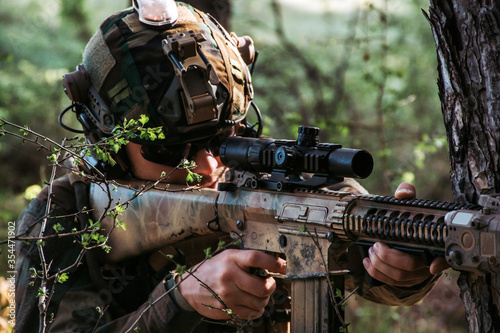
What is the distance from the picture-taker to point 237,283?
282 cm

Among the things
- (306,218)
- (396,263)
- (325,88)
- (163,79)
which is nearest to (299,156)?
(306,218)

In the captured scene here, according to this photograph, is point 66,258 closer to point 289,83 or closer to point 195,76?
point 195,76

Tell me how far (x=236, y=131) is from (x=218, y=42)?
1.75 ft

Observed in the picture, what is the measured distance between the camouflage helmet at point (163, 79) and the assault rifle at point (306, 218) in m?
0.26

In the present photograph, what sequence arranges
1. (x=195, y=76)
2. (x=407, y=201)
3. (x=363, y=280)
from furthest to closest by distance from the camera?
(x=195, y=76) → (x=363, y=280) → (x=407, y=201)

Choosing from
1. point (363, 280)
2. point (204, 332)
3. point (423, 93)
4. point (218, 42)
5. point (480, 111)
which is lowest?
point (204, 332)

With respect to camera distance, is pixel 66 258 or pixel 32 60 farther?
pixel 32 60

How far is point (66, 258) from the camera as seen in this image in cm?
335

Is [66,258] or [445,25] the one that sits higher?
[445,25]

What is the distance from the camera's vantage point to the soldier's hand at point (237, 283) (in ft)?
9.23

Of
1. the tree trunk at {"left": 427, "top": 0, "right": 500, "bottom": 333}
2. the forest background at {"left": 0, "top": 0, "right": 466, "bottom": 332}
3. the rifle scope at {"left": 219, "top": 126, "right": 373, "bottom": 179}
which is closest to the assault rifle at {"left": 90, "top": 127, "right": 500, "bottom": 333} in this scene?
the rifle scope at {"left": 219, "top": 126, "right": 373, "bottom": 179}

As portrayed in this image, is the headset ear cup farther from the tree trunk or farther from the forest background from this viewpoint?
the forest background

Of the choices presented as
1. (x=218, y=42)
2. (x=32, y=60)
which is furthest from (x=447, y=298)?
(x=32, y=60)

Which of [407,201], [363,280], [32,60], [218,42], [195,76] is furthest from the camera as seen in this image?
[32,60]
